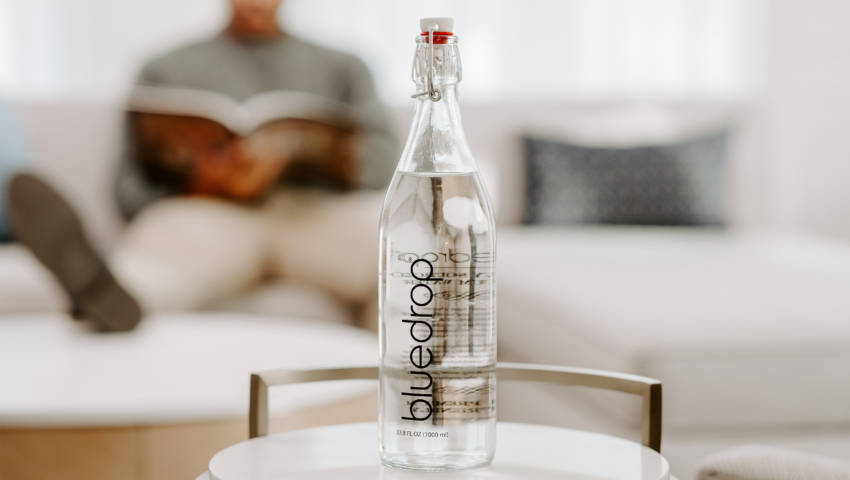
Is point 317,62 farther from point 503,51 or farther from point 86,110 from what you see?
point 503,51

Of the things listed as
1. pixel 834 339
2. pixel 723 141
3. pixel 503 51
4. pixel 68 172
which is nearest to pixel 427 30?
pixel 834 339

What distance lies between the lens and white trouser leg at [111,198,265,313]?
215cm

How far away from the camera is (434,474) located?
2.09 feet

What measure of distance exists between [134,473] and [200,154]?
1431mm

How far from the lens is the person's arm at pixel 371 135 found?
8.24 feet

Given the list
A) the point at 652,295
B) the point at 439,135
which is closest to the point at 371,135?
the point at 652,295

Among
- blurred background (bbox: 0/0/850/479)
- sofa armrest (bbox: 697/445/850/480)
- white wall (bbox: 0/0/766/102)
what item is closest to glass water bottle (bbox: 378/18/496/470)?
sofa armrest (bbox: 697/445/850/480)

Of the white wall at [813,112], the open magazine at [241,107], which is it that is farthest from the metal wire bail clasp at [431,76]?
the white wall at [813,112]

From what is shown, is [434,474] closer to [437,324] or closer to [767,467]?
[437,324]

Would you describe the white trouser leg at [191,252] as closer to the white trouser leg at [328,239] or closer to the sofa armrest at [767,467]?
the white trouser leg at [328,239]

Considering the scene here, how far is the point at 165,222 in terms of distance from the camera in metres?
2.28

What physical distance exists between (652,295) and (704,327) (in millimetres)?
294

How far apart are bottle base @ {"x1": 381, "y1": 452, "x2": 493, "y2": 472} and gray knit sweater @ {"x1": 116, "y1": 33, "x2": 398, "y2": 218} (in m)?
2.07

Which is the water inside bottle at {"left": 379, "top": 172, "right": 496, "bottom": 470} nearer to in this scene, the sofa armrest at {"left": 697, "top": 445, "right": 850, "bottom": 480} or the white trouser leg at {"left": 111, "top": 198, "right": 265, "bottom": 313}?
the sofa armrest at {"left": 697, "top": 445, "right": 850, "bottom": 480}
